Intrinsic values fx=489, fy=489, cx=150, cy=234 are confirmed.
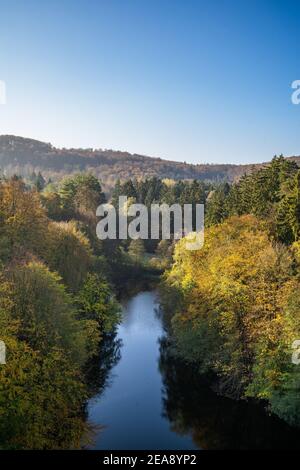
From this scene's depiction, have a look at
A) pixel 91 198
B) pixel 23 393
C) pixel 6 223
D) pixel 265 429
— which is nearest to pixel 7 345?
pixel 23 393

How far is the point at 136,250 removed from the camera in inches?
4031

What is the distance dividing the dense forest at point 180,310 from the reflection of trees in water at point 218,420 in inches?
39.3

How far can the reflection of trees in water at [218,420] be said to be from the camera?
33188 millimetres

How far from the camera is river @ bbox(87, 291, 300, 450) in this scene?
1305 inches

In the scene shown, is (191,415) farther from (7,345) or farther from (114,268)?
(114,268)
